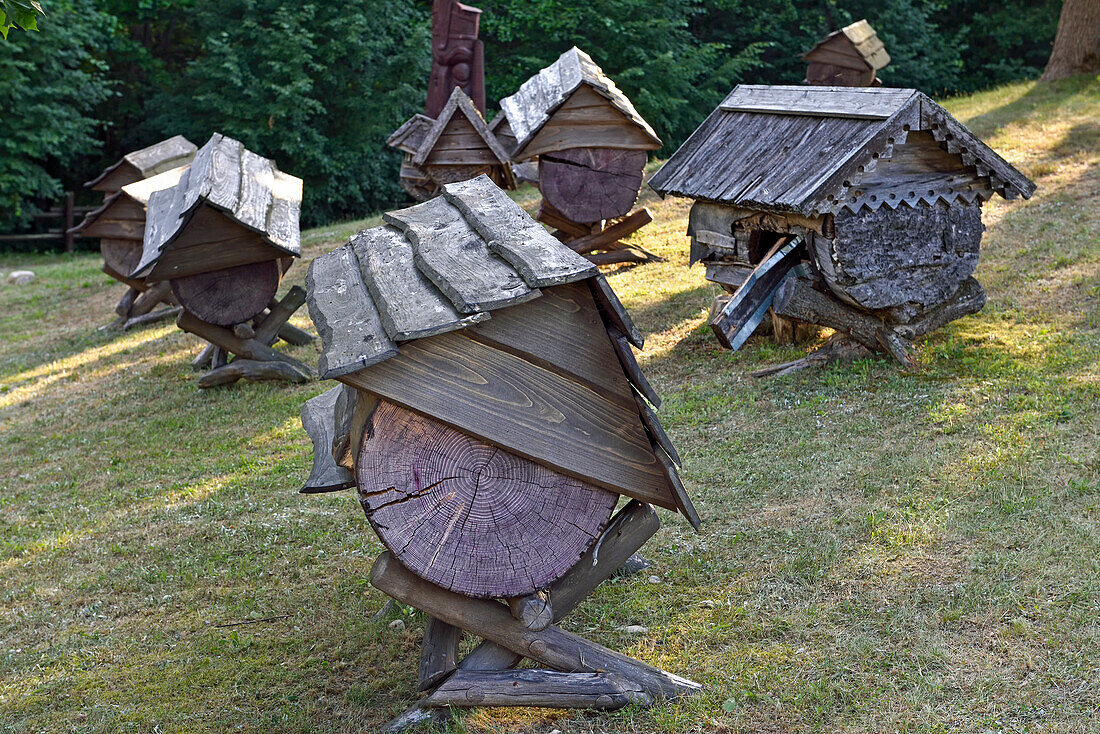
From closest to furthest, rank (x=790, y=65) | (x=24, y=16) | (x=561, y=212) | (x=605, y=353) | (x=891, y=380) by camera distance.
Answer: (x=605, y=353) → (x=24, y=16) → (x=891, y=380) → (x=561, y=212) → (x=790, y=65)

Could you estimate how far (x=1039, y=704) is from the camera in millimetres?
3854

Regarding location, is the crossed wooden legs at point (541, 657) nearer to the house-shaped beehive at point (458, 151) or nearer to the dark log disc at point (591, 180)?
the dark log disc at point (591, 180)

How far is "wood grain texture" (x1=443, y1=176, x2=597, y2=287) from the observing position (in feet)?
11.8

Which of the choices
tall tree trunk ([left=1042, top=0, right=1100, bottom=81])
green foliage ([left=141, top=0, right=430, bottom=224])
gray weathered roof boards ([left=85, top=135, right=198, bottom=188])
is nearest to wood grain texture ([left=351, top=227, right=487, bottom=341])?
gray weathered roof boards ([left=85, top=135, right=198, bottom=188])

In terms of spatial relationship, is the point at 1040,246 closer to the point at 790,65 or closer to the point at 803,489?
the point at 803,489

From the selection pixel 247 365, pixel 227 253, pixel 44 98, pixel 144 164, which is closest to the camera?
pixel 227 253

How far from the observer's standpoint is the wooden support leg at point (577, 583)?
159 inches

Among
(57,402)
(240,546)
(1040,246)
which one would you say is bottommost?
(57,402)

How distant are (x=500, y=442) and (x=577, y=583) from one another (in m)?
0.85

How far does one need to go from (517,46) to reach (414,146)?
13697 mm

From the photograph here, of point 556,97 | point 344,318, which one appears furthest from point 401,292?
point 556,97

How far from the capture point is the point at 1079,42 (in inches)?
679

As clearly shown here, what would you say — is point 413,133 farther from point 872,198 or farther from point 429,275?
point 429,275

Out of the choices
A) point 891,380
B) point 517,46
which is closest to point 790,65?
point 517,46
